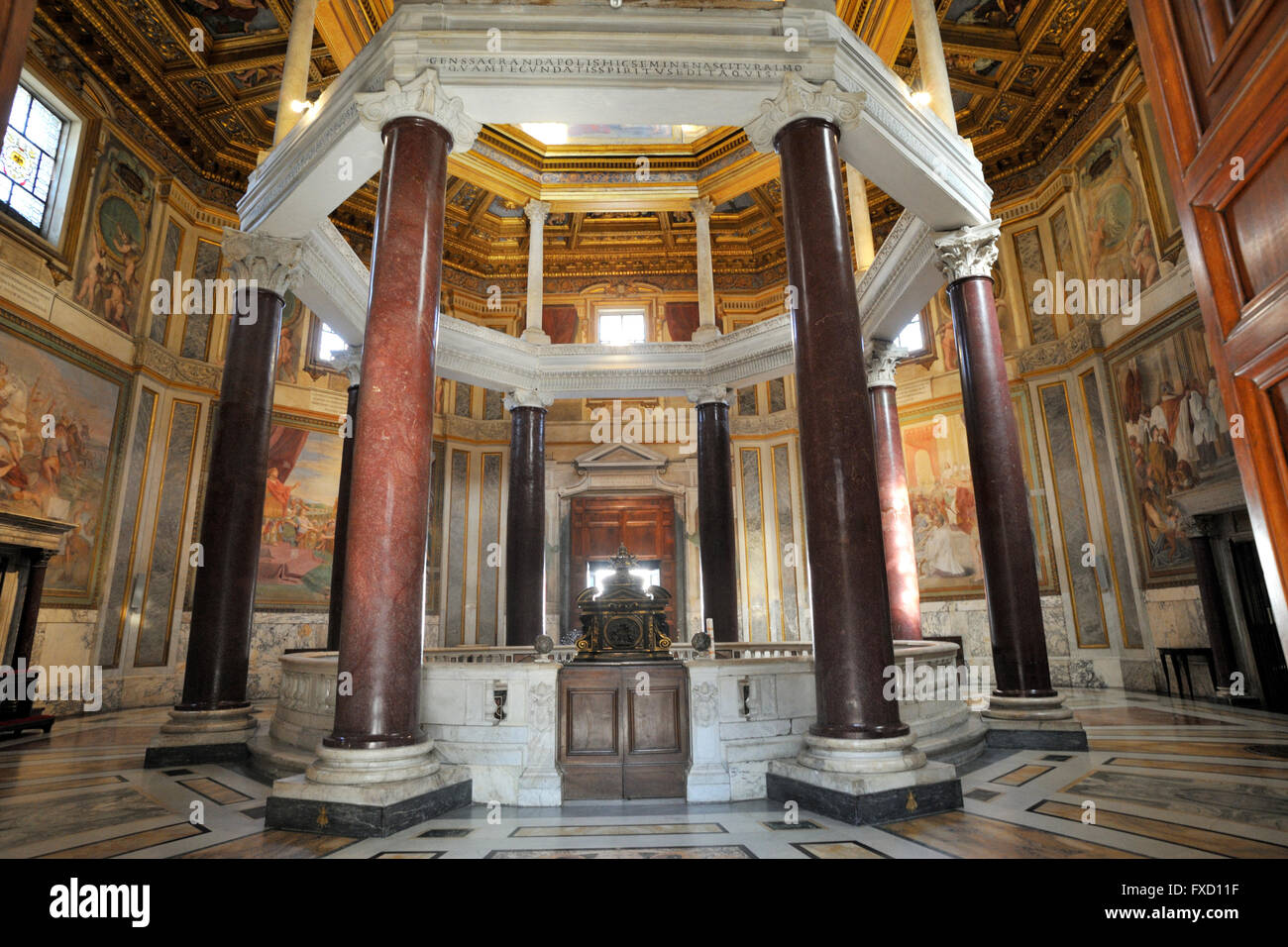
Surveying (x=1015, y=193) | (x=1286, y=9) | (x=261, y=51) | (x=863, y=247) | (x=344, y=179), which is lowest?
(x=1286, y=9)

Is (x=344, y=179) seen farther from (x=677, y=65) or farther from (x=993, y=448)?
(x=993, y=448)

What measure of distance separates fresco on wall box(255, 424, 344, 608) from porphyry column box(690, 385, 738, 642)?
7.53 meters

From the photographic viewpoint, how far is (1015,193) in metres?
14.6

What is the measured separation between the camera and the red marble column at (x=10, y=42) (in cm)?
224

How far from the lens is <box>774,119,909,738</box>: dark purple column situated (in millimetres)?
5141

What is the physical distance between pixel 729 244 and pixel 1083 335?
8424 mm

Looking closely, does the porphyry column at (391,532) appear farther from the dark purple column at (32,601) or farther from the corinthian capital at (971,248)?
the dark purple column at (32,601)

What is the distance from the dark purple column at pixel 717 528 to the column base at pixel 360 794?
22.0 ft

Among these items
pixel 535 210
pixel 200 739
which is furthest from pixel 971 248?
pixel 200 739

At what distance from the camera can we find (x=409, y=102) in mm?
6094

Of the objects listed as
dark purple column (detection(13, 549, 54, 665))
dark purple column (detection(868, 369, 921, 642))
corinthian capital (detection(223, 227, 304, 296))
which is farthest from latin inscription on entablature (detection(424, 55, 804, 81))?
dark purple column (detection(13, 549, 54, 665))

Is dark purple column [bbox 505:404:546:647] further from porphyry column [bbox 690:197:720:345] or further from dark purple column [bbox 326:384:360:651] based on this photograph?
porphyry column [bbox 690:197:720:345]

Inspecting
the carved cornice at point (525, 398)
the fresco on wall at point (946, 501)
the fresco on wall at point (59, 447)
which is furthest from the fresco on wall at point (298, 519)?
the fresco on wall at point (946, 501)
